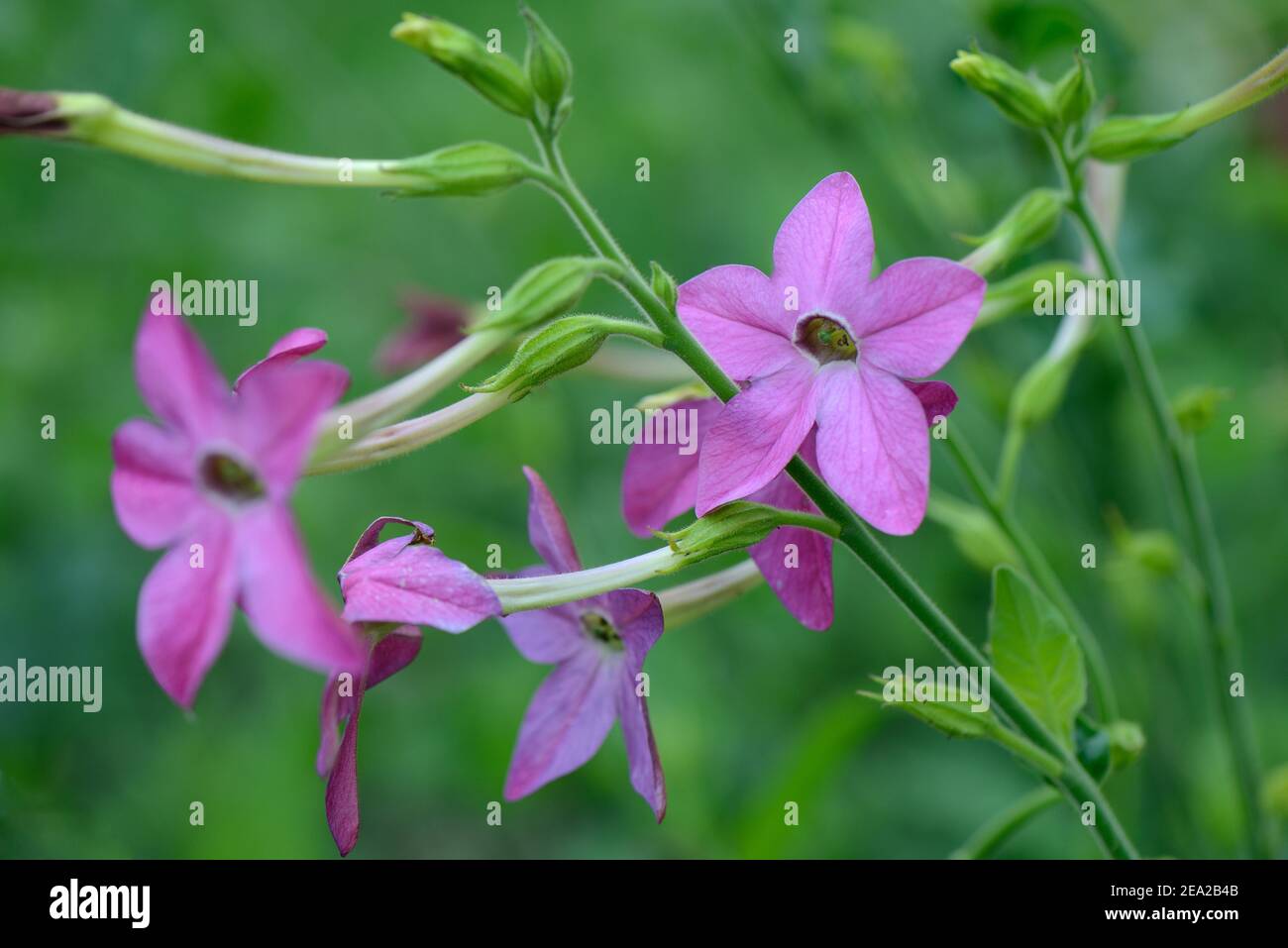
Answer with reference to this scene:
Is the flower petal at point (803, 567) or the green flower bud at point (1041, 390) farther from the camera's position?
the green flower bud at point (1041, 390)

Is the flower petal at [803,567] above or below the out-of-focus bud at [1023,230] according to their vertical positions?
below

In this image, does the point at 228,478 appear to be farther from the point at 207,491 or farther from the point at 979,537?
the point at 979,537

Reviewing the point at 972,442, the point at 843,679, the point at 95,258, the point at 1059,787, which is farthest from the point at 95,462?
the point at 1059,787

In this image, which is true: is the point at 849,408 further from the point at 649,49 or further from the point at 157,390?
the point at 649,49

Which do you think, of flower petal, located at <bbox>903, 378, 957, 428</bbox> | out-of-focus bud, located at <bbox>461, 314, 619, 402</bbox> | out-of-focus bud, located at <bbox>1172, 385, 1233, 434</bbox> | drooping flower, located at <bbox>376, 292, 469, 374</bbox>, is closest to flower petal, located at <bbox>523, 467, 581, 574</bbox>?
out-of-focus bud, located at <bbox>461, 314, 619, 402</bbox>

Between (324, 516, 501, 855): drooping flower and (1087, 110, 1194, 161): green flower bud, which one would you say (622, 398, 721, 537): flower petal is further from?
(1087, 110, 1194, 161): green flower bud

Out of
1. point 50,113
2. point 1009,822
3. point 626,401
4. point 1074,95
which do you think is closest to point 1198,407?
point 1074,95

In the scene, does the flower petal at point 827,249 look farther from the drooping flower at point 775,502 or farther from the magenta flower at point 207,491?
the magenta flower at point 207,491

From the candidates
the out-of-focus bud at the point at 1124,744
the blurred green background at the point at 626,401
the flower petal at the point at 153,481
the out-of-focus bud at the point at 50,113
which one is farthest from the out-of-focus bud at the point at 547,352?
the blurred green background at the point at 626,401
